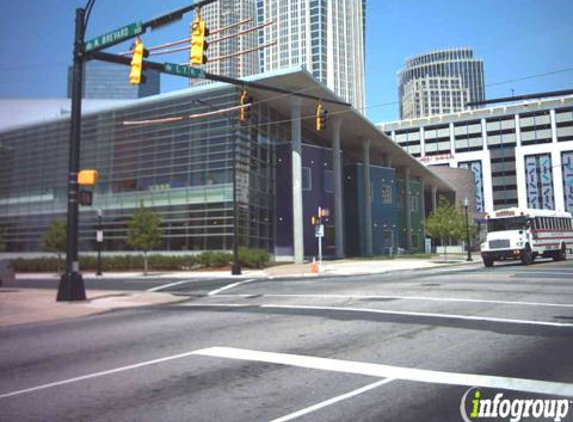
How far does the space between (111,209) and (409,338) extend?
41529 mm

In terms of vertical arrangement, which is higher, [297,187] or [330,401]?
[297,187]

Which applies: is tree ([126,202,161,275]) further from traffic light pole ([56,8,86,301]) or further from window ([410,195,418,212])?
window ([410,195,418,212])

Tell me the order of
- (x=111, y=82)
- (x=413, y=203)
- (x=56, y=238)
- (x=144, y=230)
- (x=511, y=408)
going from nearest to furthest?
(x=511, y=408) < (x=111, y=82) < (x=144, y=230) < (x=56, y=238) < (x=413, y=203)

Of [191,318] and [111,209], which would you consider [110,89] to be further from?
[111,209]

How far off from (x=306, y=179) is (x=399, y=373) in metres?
41.5

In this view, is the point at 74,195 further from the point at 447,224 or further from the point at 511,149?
the point at 511,149

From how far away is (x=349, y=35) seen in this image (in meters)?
32.4

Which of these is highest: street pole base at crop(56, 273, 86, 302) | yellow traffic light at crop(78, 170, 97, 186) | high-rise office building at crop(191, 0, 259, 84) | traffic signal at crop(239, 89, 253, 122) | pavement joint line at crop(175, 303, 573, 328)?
high-rise office building at crop(191, 0, 259, 84)

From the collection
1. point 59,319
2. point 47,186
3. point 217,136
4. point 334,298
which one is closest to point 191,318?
point 59,319

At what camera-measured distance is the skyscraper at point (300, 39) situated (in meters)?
20.4

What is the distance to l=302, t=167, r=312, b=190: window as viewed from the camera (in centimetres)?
4696

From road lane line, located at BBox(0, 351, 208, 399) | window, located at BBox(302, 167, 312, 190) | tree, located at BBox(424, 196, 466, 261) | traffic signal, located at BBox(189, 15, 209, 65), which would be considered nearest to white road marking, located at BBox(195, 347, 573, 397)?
road lane line, located at BBox(0, 351, 208, 399)

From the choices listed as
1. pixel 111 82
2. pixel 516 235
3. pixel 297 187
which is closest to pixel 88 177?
pixel 111 82

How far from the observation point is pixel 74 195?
15.5 meters
